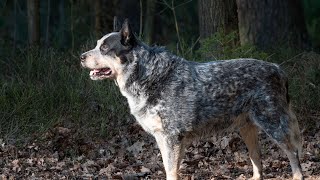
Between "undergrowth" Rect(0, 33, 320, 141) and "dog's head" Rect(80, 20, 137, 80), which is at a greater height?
"dog's head" Rect(80, 20, 137, 80)

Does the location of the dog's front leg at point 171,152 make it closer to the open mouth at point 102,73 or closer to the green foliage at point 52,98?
the open mouth at point 102,73

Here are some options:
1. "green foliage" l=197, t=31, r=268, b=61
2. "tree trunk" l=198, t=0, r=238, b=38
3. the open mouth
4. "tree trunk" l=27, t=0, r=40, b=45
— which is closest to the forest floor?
"green foliage" l=197, t=31, r=268, b=61

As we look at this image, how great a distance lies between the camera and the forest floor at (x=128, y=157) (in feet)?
35.3

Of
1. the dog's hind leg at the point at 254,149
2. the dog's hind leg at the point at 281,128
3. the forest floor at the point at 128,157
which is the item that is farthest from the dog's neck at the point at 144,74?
the forest floor at the point at 128,157

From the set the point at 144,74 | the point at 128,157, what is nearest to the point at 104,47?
the point at 144,74

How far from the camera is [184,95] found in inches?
377

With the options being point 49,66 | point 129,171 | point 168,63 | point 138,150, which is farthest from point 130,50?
point 49,66

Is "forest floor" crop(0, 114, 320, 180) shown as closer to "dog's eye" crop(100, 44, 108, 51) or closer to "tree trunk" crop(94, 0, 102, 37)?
"dog's eye" crop(100, 44, 108, 51)

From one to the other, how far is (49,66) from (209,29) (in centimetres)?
281

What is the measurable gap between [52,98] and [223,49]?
108 inches

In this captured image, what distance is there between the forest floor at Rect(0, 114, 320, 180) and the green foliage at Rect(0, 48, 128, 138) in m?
0.23

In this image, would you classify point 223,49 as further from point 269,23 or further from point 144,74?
point 269,23

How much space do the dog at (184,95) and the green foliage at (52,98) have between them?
299cm

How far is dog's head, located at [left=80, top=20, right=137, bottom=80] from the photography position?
377 inches
